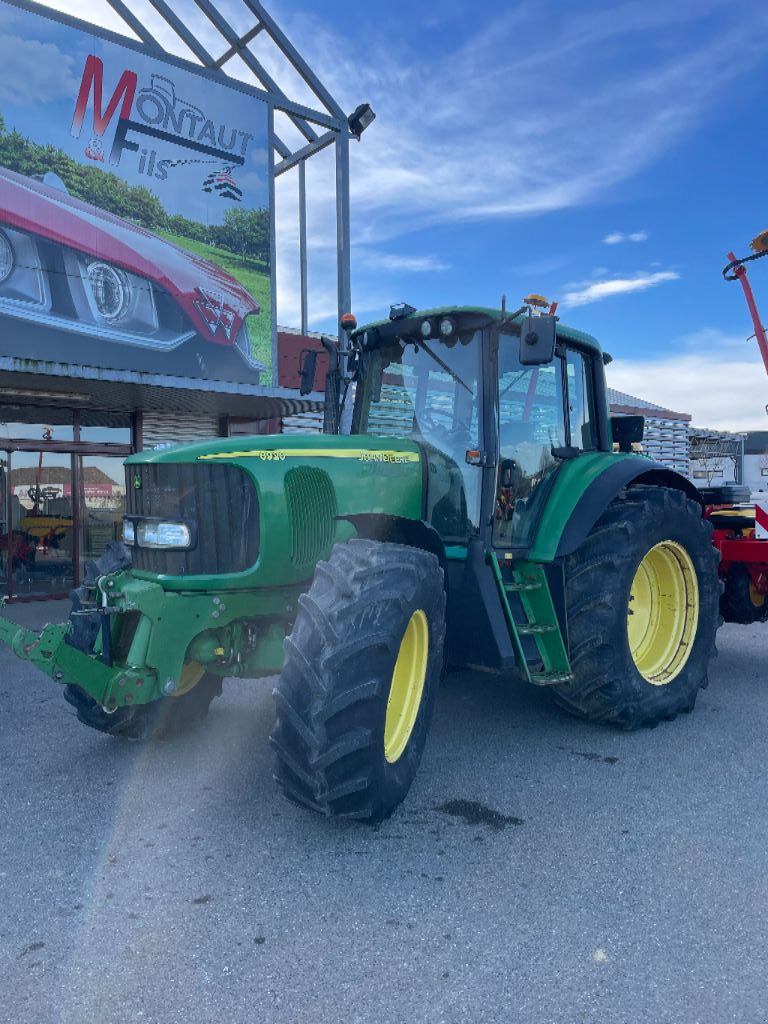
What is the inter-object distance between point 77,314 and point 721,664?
26.8 ft

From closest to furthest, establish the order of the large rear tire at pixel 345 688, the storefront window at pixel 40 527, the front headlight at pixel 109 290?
the large rear tire at pixel 345 688, the front headlight at pixel 109 290, the storefront window at pixel 40 527

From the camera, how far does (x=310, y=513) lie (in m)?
3.86

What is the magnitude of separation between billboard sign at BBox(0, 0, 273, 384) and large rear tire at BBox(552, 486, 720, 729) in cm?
646

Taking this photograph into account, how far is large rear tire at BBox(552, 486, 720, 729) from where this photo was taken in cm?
439

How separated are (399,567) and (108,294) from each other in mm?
8081

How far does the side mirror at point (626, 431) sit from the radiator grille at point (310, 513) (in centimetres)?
279

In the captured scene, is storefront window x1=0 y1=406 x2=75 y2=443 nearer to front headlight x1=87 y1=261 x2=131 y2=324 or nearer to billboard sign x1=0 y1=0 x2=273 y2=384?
billboard sign x1=0 y1=0 x2=273 y2=384

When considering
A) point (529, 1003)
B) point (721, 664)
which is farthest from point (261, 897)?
point (721, 664)

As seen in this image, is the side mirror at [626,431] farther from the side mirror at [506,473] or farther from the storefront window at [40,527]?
the storefront window at [40,527]

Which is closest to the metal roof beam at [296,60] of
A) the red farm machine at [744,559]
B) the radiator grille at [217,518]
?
the red farm machine at [744,559]

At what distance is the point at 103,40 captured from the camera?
10.2 meters

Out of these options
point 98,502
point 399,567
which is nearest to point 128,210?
point 98,502

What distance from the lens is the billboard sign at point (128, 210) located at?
9391 mm

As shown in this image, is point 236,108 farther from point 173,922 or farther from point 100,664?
point 173,922
